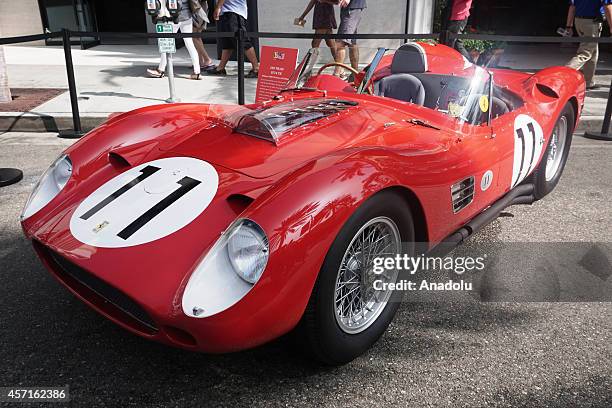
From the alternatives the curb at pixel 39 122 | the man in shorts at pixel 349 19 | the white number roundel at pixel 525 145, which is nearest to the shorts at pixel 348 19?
the man in shorts at pixel 349 19

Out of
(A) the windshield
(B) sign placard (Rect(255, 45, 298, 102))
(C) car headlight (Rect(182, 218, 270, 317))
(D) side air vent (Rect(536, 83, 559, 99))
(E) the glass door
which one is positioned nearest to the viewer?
(C) car headlight (Rect(182, 218, 270, 317))

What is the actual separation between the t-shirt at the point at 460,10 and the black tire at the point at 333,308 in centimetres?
591

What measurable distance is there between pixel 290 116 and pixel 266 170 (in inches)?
21.6

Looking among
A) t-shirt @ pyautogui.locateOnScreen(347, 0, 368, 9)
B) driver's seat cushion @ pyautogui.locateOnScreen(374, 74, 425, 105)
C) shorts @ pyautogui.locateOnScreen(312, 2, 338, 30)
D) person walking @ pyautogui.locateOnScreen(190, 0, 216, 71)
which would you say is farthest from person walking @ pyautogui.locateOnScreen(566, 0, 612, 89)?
person walking @ pyautogui.locateOnScreen(190, 0, 216, 71)

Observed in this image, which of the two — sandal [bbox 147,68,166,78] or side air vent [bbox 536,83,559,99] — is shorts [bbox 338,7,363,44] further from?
side air vent [bbox 536,83,559,99]

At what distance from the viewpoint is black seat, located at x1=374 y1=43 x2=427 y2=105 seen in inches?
128

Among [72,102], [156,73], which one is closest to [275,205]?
[72,102]

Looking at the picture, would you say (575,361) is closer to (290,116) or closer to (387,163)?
(387,163)

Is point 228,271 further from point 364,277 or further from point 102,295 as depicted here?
point 364,277

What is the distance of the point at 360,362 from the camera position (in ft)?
7.21

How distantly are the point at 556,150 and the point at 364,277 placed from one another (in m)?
2.66

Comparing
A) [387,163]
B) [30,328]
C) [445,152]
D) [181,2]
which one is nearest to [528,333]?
[445,152]

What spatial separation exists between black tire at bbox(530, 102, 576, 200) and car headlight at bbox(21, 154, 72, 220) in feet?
9.76

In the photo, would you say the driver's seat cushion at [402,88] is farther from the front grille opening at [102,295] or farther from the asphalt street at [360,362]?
the front grille opening at [102,295]
